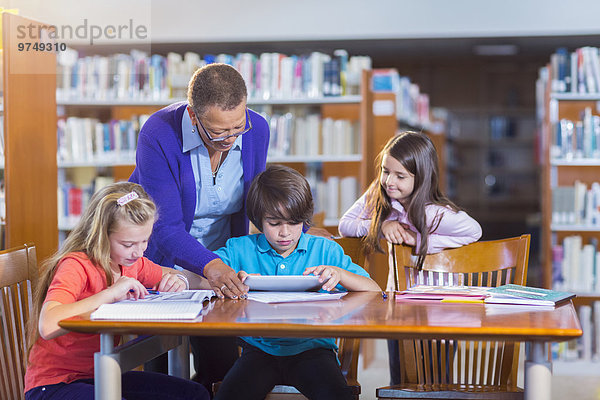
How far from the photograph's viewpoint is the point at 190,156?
220 cm

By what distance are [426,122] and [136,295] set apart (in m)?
5.42

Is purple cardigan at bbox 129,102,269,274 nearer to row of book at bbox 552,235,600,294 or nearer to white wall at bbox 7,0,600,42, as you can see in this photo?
row of book at bbox 552,235,600,294

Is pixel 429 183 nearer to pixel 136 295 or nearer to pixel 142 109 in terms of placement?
pixel 136 295

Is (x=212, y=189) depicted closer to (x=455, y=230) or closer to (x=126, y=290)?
(x=126, y=290)

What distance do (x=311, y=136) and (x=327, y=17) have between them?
8.09 feet

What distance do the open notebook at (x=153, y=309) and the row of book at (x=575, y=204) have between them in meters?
3.37

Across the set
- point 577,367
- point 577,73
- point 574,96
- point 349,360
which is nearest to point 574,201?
point 574,96

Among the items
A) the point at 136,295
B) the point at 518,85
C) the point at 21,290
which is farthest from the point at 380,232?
the point at 518,85

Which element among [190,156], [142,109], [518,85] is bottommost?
[190,156]

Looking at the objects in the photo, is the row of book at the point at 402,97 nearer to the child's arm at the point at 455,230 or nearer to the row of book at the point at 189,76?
the row of book at the point at 189,76

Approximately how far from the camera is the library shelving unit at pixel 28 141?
2.97 meters

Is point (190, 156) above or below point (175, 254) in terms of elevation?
above

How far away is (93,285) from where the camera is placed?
1.87 meters

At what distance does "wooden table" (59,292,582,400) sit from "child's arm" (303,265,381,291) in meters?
0.21
